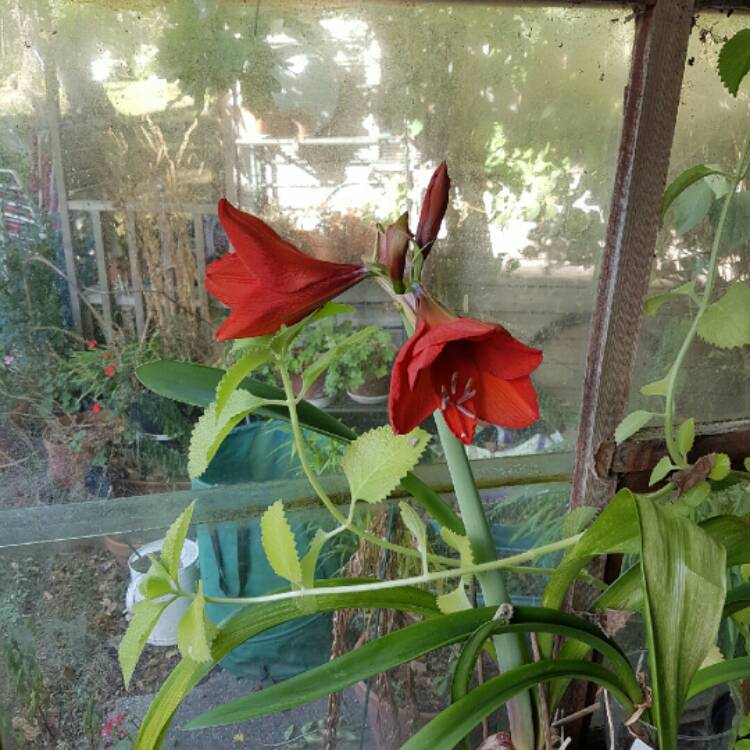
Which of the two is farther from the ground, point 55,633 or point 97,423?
point 97,423

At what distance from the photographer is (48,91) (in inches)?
25.6

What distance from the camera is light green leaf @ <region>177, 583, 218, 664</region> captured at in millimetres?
488

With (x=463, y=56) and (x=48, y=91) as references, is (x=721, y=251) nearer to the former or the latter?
(x=463, y=56)

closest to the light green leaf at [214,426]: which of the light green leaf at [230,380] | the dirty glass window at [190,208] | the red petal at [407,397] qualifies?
the light green leaf at [230,380]

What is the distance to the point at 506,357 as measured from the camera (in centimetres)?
44

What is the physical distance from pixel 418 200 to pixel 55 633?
673mm

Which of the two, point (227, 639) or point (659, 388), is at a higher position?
point (659, 388)

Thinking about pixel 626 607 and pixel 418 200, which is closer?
pixel 626 607

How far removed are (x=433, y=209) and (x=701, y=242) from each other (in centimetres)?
48

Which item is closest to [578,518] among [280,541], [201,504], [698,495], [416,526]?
[698,495]

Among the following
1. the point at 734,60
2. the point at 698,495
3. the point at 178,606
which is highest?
the point at 734,60

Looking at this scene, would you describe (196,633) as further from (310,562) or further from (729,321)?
(729,321)

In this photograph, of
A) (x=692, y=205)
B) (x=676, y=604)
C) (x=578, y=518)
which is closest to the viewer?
(x=676, y=604)

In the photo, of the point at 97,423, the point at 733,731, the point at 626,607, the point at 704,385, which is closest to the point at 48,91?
the point at 97,423
